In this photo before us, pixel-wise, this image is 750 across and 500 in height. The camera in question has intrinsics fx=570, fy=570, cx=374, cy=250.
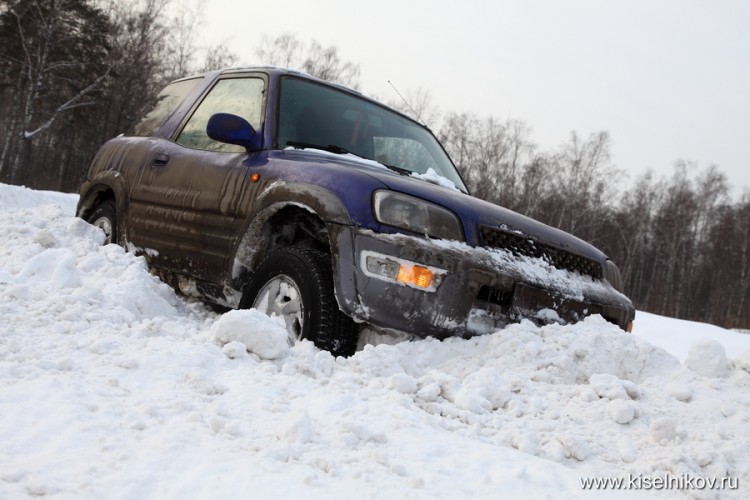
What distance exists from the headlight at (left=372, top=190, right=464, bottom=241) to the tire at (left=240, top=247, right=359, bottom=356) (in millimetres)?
402

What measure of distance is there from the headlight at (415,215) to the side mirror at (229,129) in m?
1.08

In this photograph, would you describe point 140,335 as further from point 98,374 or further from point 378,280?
point 378,280

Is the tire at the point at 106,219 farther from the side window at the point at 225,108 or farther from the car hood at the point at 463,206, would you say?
the car hood at the point at 463,206

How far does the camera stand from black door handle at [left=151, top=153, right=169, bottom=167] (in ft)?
13.3

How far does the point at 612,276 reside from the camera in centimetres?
375

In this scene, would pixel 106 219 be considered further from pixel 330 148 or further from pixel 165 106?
pixel 330 148

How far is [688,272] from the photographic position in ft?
140

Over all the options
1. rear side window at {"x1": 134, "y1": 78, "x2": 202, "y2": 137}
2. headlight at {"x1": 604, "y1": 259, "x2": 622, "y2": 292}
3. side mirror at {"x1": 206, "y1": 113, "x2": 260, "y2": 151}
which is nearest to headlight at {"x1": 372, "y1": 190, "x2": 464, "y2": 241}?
side mirror at {"x1": 206, "y1": 113, "x2": 260, "y2": 151}

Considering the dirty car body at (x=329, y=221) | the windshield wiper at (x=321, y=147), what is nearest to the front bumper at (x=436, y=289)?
the dirty car body at (x=329, y=221)

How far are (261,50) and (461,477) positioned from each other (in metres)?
39.1

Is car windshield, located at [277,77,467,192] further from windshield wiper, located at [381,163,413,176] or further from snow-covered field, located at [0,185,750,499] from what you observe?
snow-covered field, located at [0,185,750,499]

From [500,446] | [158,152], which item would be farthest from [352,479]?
[158,152]

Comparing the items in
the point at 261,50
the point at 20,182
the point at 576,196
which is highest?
the point at 261,50

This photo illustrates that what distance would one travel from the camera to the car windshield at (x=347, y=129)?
3.59 m
